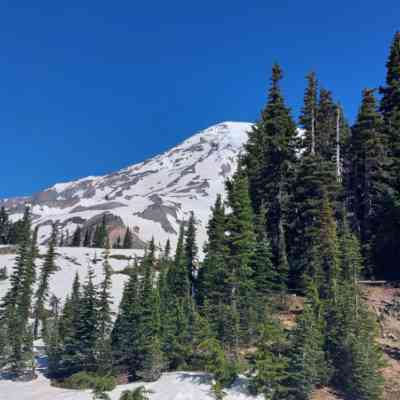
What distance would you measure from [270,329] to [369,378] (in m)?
4.67

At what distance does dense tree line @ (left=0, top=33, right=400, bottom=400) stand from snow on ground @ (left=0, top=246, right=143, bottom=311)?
25470mm

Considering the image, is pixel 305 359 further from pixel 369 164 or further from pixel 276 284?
pixel 369 164

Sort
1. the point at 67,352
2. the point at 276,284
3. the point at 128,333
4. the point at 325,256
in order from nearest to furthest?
the point at 325,256
the point at 128,333
the point at 276,284
the point at 67,352

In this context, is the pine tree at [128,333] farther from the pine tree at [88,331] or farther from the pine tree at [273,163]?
the pine tree at [273,163]

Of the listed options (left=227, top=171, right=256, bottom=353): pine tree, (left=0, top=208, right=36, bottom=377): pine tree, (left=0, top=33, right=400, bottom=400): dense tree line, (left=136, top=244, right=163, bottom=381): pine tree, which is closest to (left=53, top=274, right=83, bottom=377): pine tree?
(left=0, top=33, right=400, bottom=400): dense tree line

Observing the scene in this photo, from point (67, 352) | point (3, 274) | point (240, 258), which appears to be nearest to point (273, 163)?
point (240, 258)

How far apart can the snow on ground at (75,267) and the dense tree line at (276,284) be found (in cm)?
2547

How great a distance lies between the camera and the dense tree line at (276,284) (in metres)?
20.6

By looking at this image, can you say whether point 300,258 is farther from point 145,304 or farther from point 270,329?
point 270,329

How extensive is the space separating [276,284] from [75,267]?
63.8 meters

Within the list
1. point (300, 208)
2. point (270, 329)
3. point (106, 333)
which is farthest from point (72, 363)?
point (300, 208)

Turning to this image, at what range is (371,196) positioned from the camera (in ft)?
122

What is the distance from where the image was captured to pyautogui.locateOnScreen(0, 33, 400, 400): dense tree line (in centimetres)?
2056

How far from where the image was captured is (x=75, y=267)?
284ft
